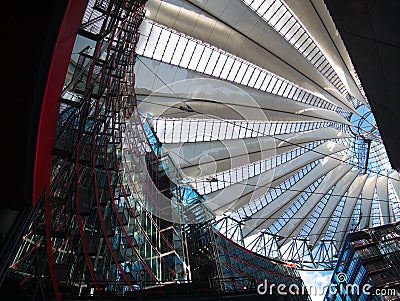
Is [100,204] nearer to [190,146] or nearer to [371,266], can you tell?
[190,146]

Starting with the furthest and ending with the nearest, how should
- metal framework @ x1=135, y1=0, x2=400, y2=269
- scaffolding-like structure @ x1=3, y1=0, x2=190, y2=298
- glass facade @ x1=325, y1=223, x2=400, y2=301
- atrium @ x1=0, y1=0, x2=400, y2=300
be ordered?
metal framework @ x1=135, y1=0, x2=400, y2=269 < glass facade @ x1=325, y1=223, x2=400, y2=301 < scaffolding-like structure @ x1=3, y1=0, x2=190, y2=298 < atrium @ x1=0, y1=0, x2=400, y2=300

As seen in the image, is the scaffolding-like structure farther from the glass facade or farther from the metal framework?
the glass facade

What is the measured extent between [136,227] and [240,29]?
14.2m

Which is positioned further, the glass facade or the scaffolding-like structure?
the glass facade

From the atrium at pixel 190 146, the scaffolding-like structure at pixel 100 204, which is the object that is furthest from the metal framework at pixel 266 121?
the scaffolding-like structure at pixel 100 204

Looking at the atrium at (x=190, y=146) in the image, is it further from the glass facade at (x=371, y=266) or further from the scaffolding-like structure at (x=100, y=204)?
the glass facade at (x=371, y=266)

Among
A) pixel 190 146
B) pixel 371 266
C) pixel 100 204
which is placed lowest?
pixel 371 266

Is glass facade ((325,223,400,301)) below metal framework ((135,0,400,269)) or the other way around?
below

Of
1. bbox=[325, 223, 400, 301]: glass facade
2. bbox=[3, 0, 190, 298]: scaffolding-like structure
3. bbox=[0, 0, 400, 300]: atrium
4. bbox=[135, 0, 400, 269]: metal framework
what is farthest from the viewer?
bbox=[135, 0, 400, 269]: metal framework

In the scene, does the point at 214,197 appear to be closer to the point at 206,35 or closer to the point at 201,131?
the point at 201,131

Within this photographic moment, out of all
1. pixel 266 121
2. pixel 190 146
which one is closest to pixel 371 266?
pixel 266 121

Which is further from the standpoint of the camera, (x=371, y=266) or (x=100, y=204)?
(x=371, y=266)

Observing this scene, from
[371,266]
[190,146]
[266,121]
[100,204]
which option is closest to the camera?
[100,204]

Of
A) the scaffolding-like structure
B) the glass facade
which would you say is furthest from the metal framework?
the glass facade
